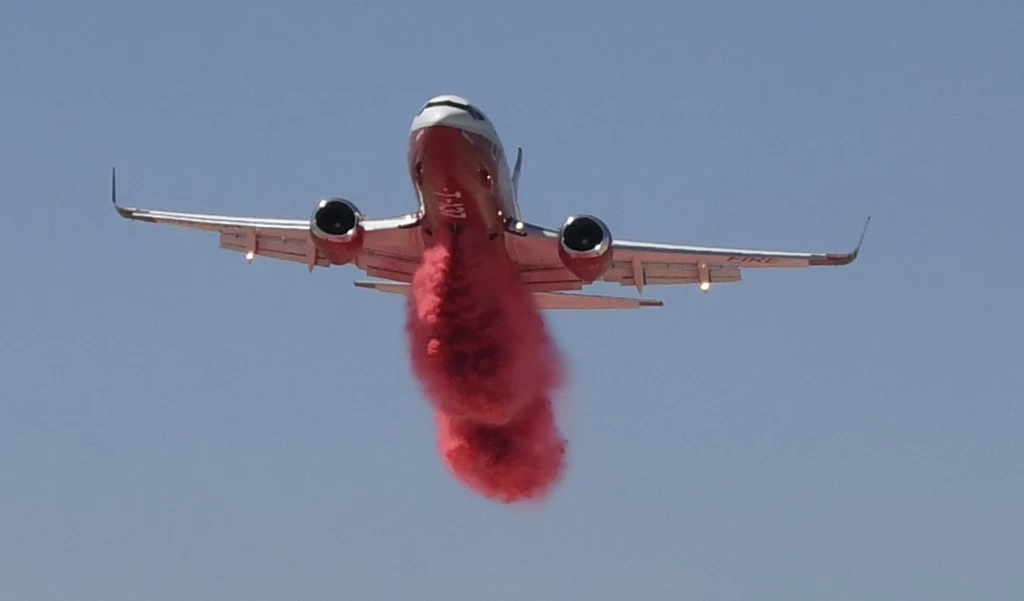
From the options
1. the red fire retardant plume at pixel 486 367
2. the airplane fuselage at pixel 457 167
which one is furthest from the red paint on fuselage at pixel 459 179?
the red fire retardant plume at pixel 486 367

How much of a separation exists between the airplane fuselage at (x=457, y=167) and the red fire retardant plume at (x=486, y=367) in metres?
0.78

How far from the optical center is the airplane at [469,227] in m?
55.9

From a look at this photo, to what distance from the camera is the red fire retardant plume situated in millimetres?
58375

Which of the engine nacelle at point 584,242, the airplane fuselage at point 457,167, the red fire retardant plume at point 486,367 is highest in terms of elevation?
the airplane fuselage at point 457,167

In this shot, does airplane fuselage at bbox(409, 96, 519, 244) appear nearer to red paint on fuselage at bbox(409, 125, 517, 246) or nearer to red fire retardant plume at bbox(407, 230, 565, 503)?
red paint on fuselage at bbox(409, 125, 517, 246)

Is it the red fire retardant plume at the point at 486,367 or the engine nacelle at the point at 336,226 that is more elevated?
the engine nacelle at the point at 336,226

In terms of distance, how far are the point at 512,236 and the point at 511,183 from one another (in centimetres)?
130

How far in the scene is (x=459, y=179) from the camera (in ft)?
183

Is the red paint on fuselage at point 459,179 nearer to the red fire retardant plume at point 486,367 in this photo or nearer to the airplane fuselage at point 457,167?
the airplane fuselage at point 457,167

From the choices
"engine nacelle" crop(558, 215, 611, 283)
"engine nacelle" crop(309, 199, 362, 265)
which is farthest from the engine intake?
"engine nacelle" crop(558, 215, 611, 283)

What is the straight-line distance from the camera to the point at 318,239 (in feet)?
189

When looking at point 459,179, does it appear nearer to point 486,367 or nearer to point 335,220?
point 335,220

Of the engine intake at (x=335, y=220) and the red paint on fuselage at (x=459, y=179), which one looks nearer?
the red paint on fuselage at (x=459, y=179)

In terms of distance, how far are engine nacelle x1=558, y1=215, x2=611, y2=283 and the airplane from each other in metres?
0.02
